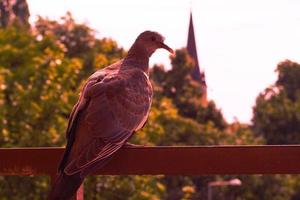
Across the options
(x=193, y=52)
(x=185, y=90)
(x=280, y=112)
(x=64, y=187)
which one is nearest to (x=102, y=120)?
(x=64, y=187)

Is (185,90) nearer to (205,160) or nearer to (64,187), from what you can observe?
(64,187)

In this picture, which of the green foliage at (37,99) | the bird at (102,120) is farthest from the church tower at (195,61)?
the bird at (102,120)

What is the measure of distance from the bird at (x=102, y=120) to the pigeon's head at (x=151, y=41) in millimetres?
313

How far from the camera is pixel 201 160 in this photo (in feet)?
10.3

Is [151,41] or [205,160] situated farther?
[151,41]

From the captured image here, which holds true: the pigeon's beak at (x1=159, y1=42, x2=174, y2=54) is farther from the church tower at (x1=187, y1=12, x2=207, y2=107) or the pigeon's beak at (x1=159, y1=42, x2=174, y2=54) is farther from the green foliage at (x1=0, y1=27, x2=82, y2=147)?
the church tower at (x1=187, y1=12, x2=207, y2=107)

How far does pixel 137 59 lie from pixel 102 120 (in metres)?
1.18

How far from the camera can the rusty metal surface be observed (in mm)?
3104

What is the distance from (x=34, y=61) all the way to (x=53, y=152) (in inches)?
538

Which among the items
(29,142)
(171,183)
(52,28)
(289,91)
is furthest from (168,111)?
(29,142)

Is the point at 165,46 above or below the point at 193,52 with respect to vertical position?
below

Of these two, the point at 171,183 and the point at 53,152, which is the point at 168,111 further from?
the point at 53,152

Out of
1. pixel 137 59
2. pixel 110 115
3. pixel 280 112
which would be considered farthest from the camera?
pixel 280 112

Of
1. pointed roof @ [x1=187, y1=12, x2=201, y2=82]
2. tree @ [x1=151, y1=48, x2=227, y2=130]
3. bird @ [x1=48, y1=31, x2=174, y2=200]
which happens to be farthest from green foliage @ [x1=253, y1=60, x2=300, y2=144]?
bird @ [x1=48, y1=31, x2=174, y2=200]
